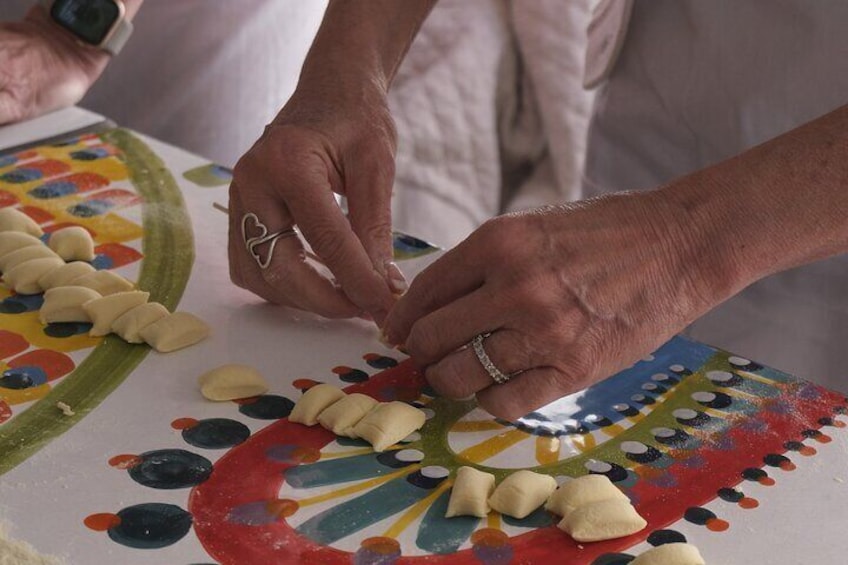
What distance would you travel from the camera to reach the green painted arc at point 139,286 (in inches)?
38.3

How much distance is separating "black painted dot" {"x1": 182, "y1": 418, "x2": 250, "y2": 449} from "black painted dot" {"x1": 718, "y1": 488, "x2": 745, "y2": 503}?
391 millimetres

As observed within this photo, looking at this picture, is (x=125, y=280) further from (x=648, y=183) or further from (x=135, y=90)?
(x=135, y=90)

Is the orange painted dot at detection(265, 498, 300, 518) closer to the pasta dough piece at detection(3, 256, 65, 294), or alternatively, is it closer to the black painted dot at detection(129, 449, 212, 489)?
the black painted dot at detection(129, 449, 212, 489)

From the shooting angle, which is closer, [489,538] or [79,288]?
[489,538]

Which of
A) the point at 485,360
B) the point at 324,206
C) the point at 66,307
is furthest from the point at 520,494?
the point at 66,307

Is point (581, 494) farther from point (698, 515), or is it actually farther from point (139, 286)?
point (139, 286)

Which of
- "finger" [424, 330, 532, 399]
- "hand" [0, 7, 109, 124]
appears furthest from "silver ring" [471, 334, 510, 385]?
"hand" [0, 7, 109, 124]

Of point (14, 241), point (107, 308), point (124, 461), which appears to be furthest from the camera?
Result: point (14, 241)

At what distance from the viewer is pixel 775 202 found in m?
0.94

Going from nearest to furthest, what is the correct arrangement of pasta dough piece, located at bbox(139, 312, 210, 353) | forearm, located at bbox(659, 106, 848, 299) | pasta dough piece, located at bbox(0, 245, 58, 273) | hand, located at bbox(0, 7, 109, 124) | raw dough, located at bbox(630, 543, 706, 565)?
1. raw dough, located at bbox(630, 543, 706, 565)
2. forearm, located at bbox(659, 106, 848, 299)
3. pasta dough piece, located at bbox(139, 312, 210, 353)
4. pasta dough piece, located at bbox(0, 245, 58, 273)
5. hand, located at bbox(0, 7, 109, 124)

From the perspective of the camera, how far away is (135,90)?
2.07 metres

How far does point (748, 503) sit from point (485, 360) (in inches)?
9.5

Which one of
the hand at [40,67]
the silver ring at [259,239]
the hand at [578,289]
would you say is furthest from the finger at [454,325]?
the hand at [40,67]

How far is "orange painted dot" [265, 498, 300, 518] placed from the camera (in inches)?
35.0
